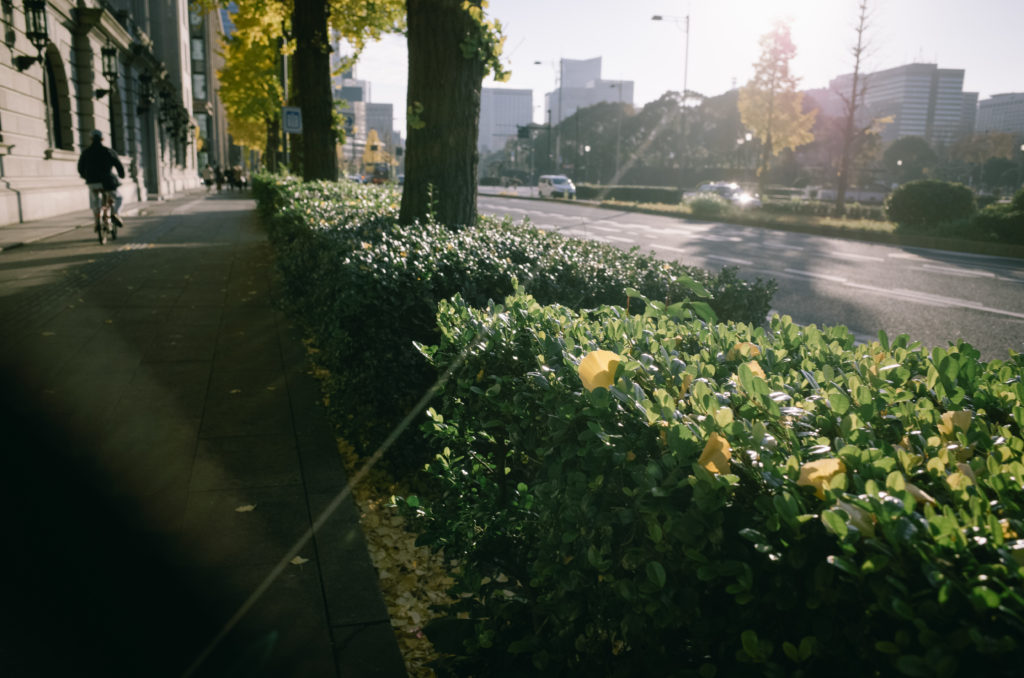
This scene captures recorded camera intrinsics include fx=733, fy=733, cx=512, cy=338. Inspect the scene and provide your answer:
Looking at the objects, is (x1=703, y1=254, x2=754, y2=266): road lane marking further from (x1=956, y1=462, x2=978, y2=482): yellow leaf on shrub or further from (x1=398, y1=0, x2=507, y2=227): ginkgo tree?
(x1=956, y1=462, x2=978, y2=482): yellow leaf on shrub

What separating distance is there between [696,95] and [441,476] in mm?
92307

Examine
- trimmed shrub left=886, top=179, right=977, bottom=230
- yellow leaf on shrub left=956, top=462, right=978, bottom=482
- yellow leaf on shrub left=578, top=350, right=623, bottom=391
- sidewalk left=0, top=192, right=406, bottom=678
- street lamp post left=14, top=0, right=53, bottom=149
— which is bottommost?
sidewalk left=0, top=192, right=406, bottom=678

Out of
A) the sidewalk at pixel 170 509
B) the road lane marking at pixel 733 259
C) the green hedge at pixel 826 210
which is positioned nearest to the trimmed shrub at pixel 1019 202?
the green hedge at pixel 826 210

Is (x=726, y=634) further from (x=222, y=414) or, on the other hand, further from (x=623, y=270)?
Answer: (x=222, y=414)

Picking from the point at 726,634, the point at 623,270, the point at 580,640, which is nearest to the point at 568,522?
the point at 580,640

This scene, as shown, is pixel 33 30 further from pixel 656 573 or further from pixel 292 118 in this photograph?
pixel 656 573

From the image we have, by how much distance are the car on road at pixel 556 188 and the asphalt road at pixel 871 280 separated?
26.7 m

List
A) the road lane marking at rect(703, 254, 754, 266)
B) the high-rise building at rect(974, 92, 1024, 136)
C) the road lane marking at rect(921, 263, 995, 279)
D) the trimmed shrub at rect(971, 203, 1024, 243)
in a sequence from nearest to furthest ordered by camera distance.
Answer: the road lane marking at rect(921, 263, 995, 279), the road lane marking at rect(703, 254, 754, 266), the trimmed shrub at rect(971, 203, 1024, 243), the high-rise building at rect(974, 92, 1024, 136)

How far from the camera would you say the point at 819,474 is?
1396 mm

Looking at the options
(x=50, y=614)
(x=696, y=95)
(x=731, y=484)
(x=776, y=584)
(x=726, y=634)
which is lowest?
(x=50, y=614)

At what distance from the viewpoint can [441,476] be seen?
264cm

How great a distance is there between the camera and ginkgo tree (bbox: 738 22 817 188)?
140ft

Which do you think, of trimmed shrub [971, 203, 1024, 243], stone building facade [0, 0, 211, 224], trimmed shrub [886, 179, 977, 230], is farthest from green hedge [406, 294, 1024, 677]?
trimmed shrub [886, 179, 977, 230]

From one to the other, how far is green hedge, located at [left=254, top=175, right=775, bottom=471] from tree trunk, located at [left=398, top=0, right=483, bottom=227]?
3.57 feet
